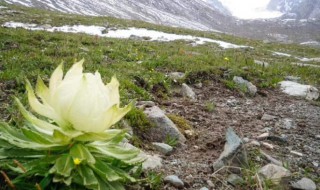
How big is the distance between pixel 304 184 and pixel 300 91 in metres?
6.40

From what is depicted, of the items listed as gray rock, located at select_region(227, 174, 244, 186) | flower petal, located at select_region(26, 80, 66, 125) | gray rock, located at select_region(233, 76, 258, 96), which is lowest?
gray rock, located at select_region(233, 76, 258, 96)

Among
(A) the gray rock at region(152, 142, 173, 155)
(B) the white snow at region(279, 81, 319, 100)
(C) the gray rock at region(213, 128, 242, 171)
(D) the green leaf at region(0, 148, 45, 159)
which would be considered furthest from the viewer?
(B) the white snow at region(279, 81, 319, 100)

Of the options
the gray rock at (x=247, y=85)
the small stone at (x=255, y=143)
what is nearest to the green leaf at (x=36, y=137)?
the small stone at (x=255, y=143)

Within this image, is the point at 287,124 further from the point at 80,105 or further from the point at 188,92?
the point at 80,105

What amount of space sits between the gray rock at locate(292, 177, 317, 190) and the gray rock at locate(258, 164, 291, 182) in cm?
15

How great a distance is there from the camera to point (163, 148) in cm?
537

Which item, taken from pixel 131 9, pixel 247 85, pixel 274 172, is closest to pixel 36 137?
pixel 274 172

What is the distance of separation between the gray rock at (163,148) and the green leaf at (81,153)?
93.9 inches

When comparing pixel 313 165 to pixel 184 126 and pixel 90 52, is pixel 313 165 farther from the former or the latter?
pixel 90 52

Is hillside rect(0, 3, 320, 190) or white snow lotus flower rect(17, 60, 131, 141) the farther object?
hillside rect(0, 3, 320, 190)

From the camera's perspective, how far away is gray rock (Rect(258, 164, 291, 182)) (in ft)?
15.2

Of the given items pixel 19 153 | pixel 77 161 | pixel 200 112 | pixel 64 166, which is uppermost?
pixel 77 161

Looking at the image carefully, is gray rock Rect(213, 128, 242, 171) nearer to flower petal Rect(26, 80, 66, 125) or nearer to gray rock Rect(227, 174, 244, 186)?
gray rock Rect(227, 174, 244, 186)

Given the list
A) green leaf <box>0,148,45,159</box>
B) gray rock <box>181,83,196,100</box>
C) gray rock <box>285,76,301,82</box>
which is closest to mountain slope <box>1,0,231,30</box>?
gray rock <box>285,76,301,82</box>
